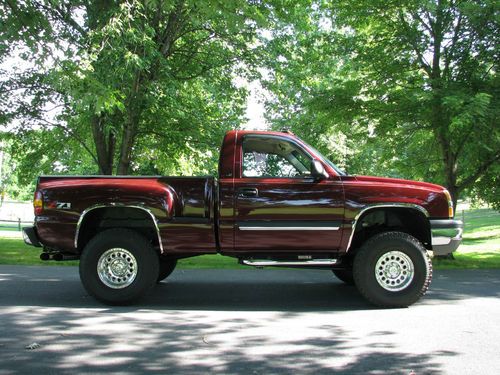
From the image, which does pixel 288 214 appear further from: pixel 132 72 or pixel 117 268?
pixel 132 72

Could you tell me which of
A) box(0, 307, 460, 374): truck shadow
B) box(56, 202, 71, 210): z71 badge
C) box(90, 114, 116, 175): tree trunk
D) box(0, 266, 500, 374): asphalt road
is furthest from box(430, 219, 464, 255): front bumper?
box(90, 114, 116, 175): tree trunk

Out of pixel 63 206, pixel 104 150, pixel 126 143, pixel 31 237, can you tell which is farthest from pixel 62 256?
pixel 104 150

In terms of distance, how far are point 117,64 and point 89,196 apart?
3.68 m

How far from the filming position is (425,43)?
1159 cm

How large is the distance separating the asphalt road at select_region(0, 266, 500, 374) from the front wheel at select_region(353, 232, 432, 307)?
0.60 ft

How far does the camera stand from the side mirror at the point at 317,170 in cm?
605

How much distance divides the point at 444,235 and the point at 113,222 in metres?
4.18

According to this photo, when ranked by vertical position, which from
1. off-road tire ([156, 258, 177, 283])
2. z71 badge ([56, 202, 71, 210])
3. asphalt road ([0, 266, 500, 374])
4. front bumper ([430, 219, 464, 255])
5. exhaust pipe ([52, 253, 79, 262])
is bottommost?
asphalt road ([0, 266, 500, 374])

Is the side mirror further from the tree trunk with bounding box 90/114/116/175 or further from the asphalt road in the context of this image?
the tree trunk with bounding box 90/114/116/175

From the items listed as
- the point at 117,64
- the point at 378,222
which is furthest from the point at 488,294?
the point at 117,64

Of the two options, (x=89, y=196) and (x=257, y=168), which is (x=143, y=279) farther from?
(x=257, y=168)

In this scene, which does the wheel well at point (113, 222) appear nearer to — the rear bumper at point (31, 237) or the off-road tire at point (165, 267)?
the rear bumper at point (31, 237)

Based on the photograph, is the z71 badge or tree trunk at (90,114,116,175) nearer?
the z71 badge

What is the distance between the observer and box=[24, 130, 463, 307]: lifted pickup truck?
6.01m
